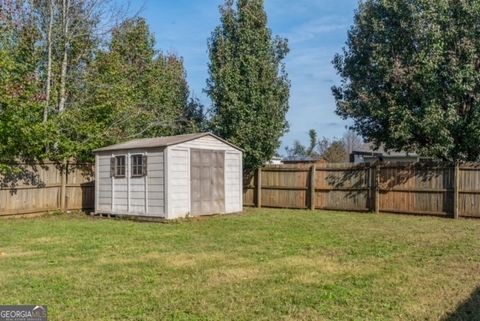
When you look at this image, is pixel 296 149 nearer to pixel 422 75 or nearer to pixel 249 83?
pixel 249 83

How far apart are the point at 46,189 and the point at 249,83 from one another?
7.93 m

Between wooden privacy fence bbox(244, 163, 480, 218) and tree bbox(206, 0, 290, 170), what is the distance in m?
1.19

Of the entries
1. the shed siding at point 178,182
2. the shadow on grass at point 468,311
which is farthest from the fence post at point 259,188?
the shadow on grass at point 468,311

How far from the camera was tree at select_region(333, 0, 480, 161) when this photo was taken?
13742mm

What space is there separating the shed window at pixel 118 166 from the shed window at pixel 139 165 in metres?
0.49

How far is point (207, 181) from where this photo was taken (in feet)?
45.0

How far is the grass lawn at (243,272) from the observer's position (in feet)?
15.1

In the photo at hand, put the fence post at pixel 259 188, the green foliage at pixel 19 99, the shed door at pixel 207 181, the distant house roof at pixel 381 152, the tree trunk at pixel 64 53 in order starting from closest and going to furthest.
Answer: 1. the green foliage at pixel 19 99
2. the shed door at pixel 207 181
3. the tree trunk at pixel 64 53
4. the fence post at pixel 259 188
5. the distant house roof at pixel 381 152

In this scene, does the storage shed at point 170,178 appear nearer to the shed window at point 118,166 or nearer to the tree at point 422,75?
the shed window at point 118,166

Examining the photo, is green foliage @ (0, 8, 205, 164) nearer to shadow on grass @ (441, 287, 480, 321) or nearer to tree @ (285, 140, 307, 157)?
shadow on grass @ (441, 287, 480, 321)

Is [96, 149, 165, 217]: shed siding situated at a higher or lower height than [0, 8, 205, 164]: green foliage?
lower

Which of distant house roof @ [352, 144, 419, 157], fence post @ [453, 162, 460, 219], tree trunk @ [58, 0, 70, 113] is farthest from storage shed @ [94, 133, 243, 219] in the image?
distant house roof @ [352, 144, 419, 157]

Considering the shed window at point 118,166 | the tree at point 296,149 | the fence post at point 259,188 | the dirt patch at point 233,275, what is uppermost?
the tree at point 296,149

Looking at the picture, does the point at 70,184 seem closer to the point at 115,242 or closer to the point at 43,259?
the point at 115,242
